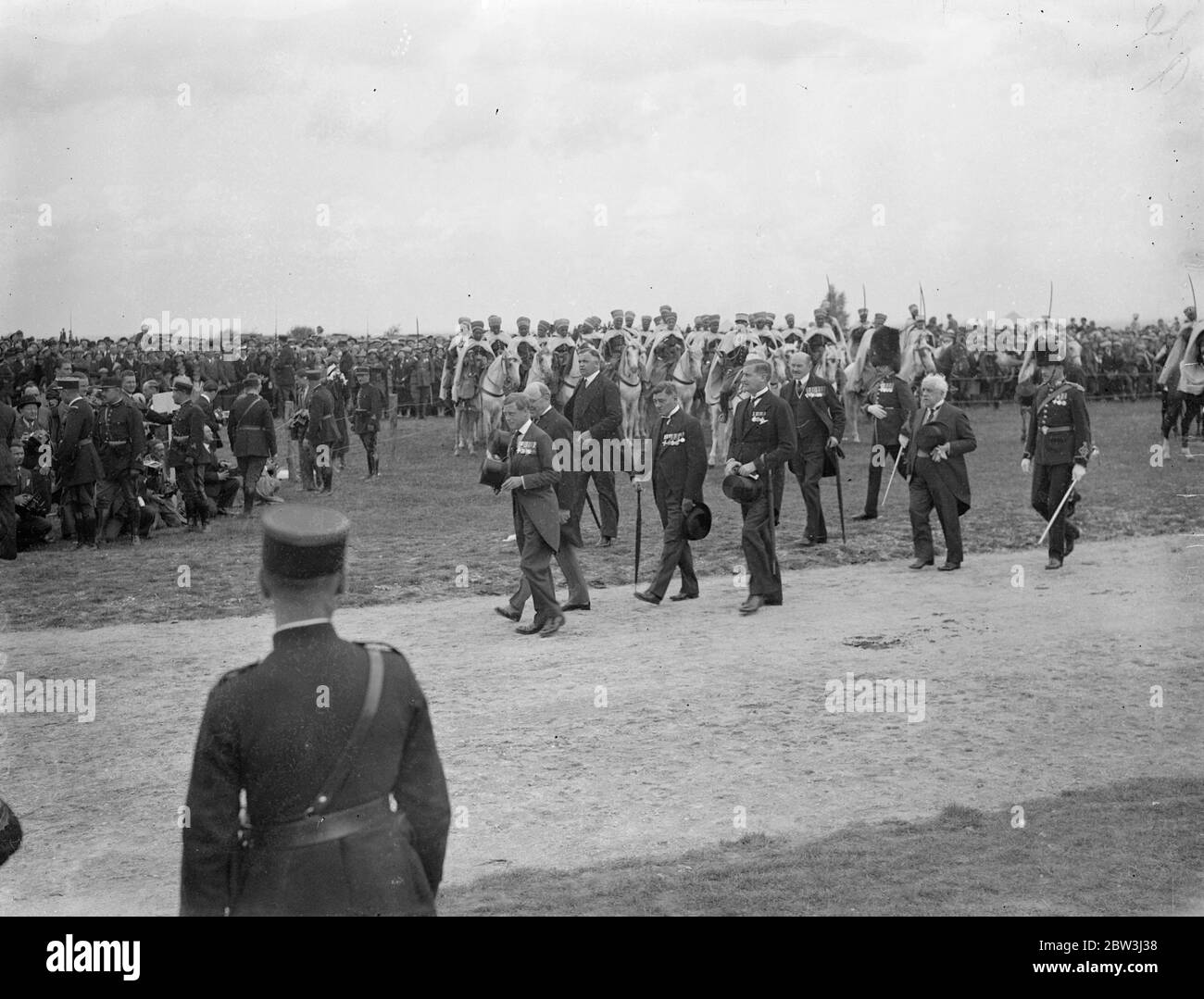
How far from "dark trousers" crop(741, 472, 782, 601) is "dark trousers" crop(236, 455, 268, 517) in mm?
8063

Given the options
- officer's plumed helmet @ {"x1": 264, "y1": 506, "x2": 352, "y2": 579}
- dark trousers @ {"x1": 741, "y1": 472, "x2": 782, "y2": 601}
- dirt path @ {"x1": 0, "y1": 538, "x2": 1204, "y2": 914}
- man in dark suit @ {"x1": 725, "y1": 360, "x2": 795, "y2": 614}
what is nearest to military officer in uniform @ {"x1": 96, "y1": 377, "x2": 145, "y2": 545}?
dirt path @ {"x1": 0, "y1": 538, "x2": 1204, "y2": 914}

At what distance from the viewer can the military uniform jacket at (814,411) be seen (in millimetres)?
15141

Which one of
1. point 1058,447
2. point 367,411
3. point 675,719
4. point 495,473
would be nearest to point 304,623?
point 675,719

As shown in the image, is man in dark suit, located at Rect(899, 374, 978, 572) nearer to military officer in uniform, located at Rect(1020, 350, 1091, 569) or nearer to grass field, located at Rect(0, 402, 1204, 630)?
military officer in uniform, located at Rect(1020, 350, 1091, 569)

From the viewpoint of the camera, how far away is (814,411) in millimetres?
15398

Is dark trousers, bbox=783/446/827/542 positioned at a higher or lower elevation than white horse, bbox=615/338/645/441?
lower

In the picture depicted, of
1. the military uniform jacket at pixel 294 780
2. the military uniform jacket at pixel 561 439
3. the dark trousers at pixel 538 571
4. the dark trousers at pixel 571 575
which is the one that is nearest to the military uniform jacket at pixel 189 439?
the military uniform jacket at pixel 561 439

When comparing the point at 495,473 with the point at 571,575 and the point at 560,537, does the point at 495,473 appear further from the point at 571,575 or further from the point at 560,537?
the point at 571,575

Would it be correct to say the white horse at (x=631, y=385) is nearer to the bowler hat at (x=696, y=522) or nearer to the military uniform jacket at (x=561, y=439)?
the military uniform jacket at (x=561, y=439)

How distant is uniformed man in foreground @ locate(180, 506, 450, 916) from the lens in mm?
3418

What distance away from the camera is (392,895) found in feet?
11.6
